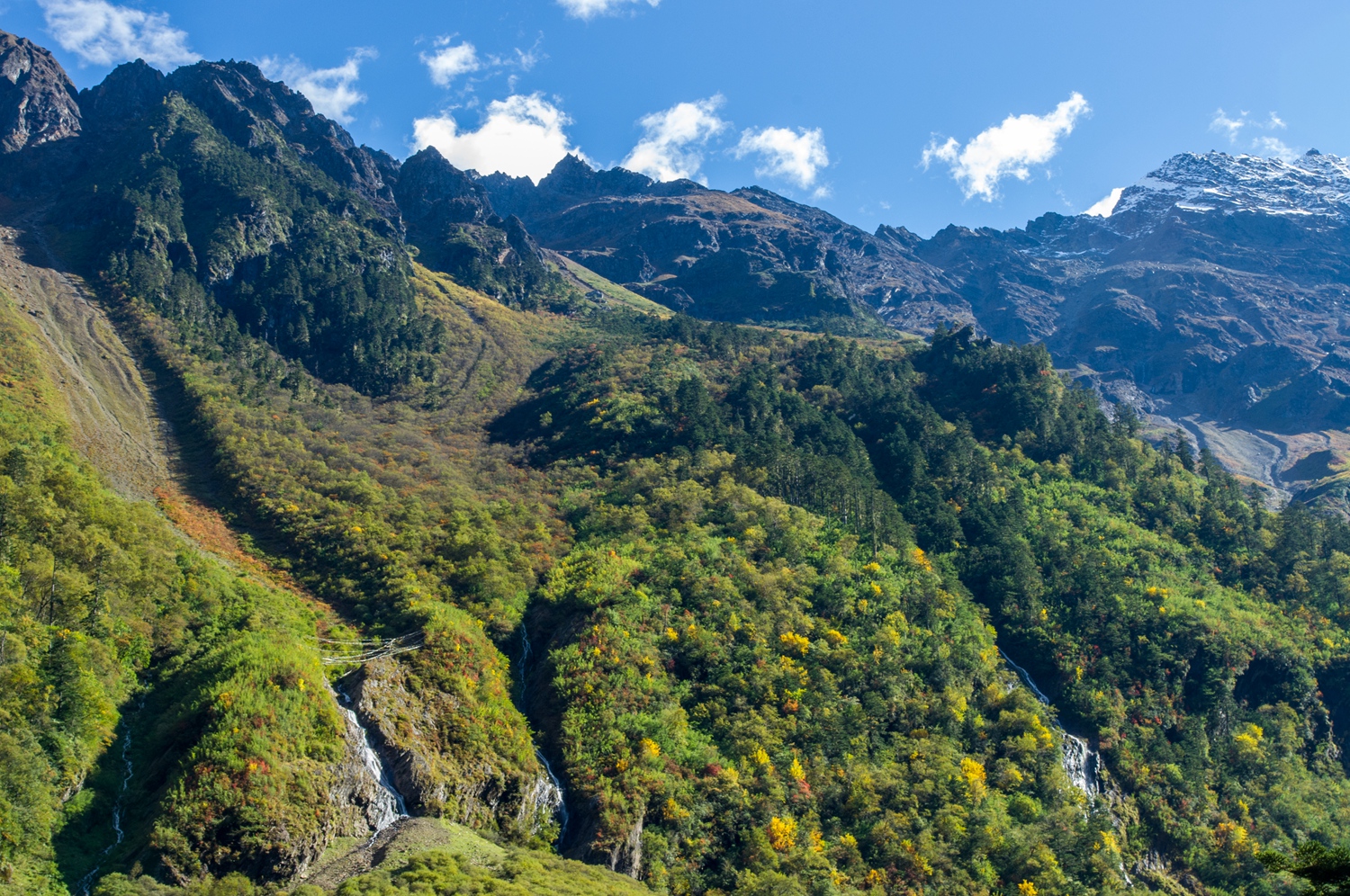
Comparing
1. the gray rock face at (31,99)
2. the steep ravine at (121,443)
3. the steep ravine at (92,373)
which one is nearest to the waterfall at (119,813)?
the steep ravine at (121,443)

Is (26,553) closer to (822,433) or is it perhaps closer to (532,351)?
(822,433)

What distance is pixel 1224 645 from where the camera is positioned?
80062mm

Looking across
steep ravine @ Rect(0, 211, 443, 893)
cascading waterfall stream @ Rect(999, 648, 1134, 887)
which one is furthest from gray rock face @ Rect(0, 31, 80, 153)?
cascading waterfall stream @ Rect(999, 648, 1134, 887)

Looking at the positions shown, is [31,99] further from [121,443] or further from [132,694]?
[132,694]

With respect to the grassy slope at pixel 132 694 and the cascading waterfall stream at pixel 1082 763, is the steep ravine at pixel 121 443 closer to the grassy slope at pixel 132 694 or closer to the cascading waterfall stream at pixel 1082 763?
the grassy slope at pixel 132 694

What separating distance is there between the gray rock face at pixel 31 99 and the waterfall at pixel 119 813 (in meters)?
194

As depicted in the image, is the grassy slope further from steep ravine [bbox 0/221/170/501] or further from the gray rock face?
the gray rock face

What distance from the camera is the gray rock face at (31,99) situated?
177 metres

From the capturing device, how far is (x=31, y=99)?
183500 mm

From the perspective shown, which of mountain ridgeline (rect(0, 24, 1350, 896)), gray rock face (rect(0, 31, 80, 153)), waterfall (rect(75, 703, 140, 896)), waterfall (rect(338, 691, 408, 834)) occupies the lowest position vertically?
waterfall (rect(75, 703, 140, 896))

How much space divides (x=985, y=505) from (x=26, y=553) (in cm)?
9822

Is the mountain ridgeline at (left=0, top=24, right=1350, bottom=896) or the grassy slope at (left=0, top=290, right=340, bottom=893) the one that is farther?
the mountain ridgeline at (left=0, top=24, right=1350, bottom=896)

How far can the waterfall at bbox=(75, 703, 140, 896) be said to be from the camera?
36.2 meters

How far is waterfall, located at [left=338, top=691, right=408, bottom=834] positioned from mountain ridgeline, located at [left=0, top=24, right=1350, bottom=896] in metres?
0.21
